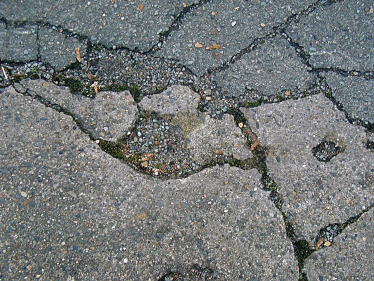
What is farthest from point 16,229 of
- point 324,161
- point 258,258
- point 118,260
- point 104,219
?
point 324,161

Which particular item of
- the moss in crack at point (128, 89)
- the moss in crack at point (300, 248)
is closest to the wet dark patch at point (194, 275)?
the moss in crack at point (300, 248)

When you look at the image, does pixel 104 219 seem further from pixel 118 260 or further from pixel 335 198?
pixel 335 198

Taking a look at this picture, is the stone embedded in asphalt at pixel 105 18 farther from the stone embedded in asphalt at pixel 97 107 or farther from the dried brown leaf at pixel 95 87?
the stone embedded in asphalt at pixel 97 107

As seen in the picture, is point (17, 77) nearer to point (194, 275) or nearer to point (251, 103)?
point (251, 103)

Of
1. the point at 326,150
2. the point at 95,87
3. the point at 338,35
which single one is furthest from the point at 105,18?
the point at 326,150

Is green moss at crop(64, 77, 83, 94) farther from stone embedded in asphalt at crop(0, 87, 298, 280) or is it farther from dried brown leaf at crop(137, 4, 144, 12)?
dried brown leaf at crop(137, 4, 144, 12)

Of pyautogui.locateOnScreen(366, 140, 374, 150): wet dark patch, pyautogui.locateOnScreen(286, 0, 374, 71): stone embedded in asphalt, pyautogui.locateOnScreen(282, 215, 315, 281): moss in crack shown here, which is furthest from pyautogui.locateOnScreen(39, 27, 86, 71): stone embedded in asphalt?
pyautogui.locateOnScreen(366, 140, 374, 150): wet dark patch
